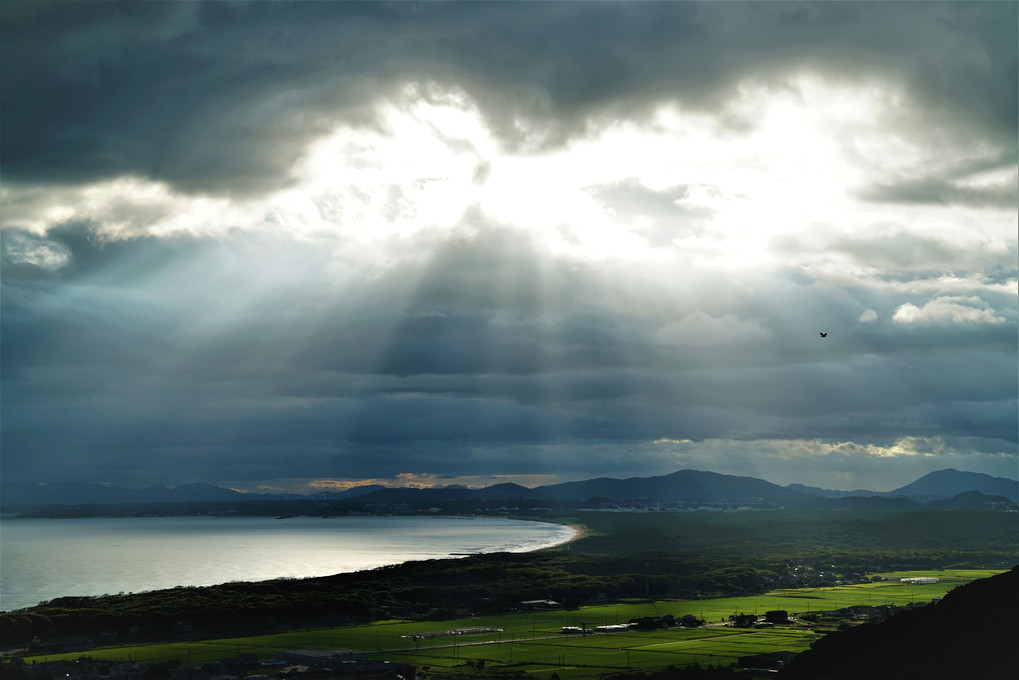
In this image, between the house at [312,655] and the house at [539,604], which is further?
the house at [539,604]

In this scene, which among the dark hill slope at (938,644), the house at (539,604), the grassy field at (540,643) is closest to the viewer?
the dark hill slope at (938,644)

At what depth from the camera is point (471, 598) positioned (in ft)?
425

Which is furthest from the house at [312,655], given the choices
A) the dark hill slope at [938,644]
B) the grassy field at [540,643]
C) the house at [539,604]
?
the house at [539,604]

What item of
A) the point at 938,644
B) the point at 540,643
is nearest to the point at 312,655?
the point at 540,643

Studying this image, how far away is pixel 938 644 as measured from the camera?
4012 centimetres

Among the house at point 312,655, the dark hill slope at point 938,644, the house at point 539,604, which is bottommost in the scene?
the house at point 539,604

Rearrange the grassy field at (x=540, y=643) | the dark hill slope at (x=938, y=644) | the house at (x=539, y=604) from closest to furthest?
1. the dark hill slope at (x=938, y=644)
2. the grassy field at (x=540, y=643)
3. the house at (x=539, y=604)

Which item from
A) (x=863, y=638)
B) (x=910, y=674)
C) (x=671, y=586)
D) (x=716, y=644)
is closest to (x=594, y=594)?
(x=671, y=586)

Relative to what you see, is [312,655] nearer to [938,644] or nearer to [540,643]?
[540,643]

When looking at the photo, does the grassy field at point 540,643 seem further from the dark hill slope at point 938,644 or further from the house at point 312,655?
the dark hill slope at point 938,644

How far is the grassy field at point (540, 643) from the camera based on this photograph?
247 ft

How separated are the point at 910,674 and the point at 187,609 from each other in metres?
89.5

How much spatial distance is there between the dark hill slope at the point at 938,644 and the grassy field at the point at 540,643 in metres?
27.8

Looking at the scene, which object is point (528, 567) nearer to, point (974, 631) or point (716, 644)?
point (716, 644)
